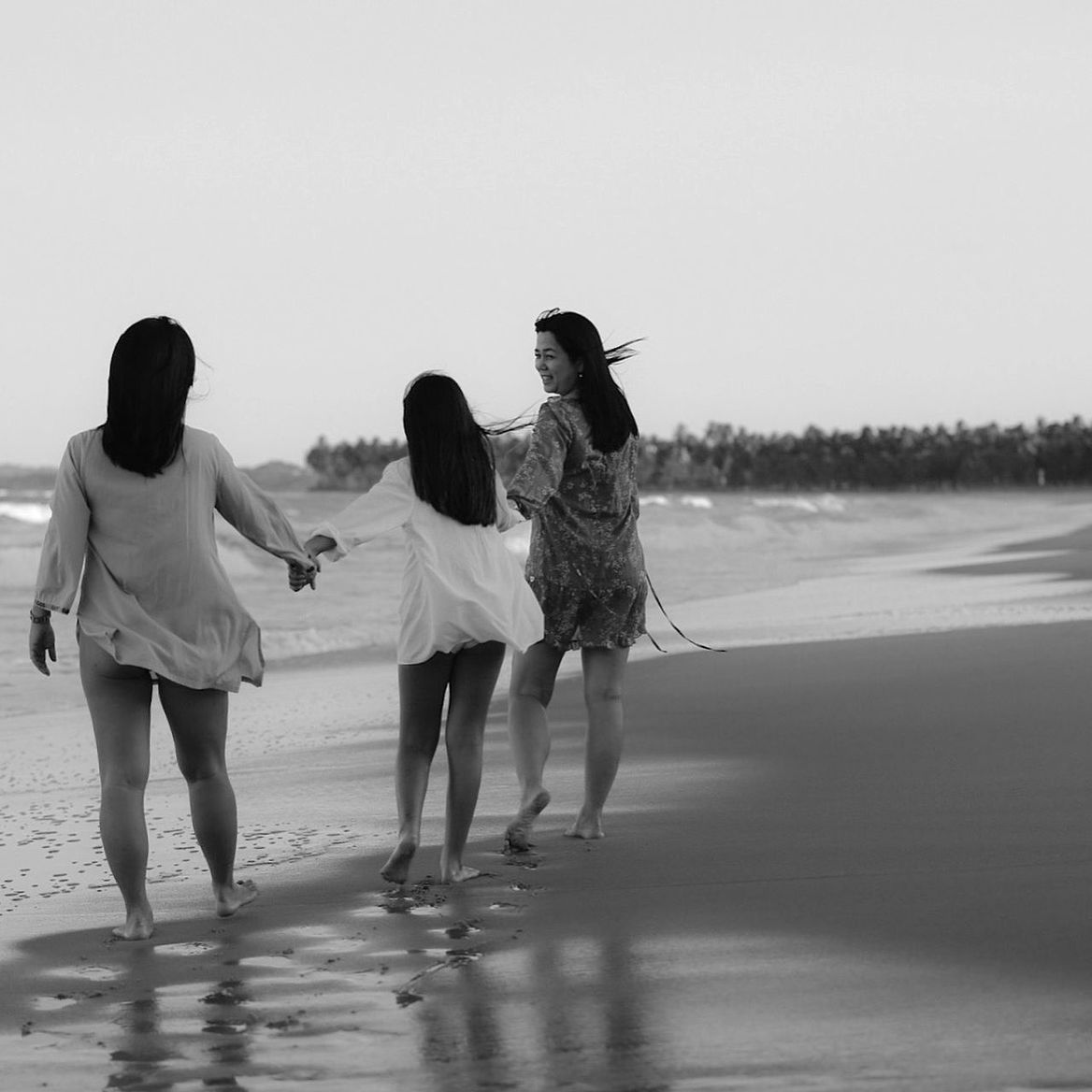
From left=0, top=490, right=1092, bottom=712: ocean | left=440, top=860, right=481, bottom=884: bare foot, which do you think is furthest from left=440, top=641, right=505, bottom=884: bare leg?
left=0, top=490, right=1092, bottom=712: ocean

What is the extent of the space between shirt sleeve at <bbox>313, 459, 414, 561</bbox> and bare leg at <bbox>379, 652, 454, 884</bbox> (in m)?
0.38

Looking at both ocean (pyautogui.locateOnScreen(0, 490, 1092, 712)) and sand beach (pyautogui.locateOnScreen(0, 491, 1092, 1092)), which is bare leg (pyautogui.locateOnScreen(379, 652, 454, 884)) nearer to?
sand beach (pyautogui.locateOnScreen(0, 491, 1092, 1092))

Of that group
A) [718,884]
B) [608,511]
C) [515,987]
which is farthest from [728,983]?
[608,511]

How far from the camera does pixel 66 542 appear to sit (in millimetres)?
4266

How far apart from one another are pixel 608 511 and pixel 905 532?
3855cm

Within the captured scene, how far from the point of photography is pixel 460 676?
15.5ft

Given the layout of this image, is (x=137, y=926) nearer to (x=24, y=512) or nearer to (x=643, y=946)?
(x=643, y=946)

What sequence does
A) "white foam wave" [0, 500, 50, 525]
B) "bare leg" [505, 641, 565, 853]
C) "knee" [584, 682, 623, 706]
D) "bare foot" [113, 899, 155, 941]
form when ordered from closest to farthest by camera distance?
"bare foot" [113, 899, 155, 941] → "bare leg" [505, 641, 565, 853] → "knee" [584, 682, 623, 706] → "white foam wave" [0, 500, 50, 525]

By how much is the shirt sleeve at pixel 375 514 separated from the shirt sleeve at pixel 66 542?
25.3 inches

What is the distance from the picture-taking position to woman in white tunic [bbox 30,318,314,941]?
Result: 167 inches

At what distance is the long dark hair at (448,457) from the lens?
4.69m

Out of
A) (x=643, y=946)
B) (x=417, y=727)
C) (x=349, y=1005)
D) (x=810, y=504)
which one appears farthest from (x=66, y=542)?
(x=810, y=504)

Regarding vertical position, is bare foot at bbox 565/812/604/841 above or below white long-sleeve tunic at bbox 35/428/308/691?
below

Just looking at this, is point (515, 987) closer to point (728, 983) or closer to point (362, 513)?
point (728, 983)
